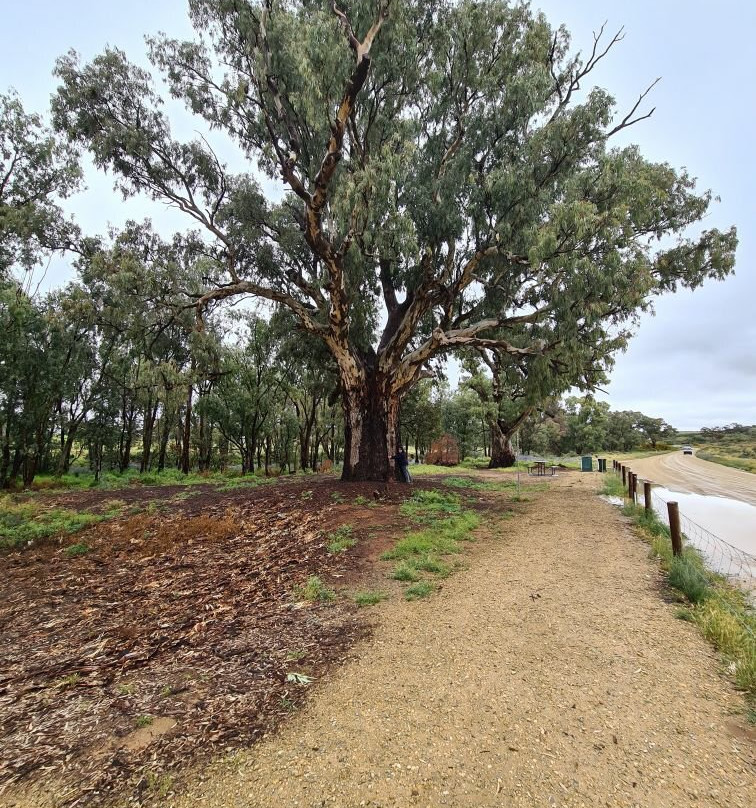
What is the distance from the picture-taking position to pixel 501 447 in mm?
28125

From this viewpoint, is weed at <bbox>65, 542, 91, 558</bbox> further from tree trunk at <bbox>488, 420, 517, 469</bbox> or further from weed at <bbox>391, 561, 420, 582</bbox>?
tree trunk at <bbox>488, 420, 517, 469</bbox>

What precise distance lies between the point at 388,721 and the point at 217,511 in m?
8.14

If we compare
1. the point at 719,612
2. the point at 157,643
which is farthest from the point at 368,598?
the point at 719,612

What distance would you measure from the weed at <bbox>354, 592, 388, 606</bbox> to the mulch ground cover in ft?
0.53

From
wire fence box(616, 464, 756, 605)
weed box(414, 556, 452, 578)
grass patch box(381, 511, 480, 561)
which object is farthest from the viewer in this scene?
grass patch box(381, 511, 480, 561)

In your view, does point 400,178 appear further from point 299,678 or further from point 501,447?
point 501,447

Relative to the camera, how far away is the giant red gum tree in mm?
9164

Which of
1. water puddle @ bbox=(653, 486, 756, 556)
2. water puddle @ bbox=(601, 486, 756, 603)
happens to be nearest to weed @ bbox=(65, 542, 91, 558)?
water puddle @ bbox=(601, 486, 756, 603)

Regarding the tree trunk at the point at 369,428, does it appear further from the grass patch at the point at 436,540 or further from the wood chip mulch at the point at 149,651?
the wood chip mulch at the point at 149,651

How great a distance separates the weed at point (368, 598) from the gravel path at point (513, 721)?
6.3 inches

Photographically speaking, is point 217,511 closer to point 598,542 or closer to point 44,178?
point 598,542

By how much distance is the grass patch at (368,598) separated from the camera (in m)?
4.74

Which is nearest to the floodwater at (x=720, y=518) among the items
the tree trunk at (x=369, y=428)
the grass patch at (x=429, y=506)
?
the grass patch at (x=429, y=506)

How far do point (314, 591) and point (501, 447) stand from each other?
24884 mm
